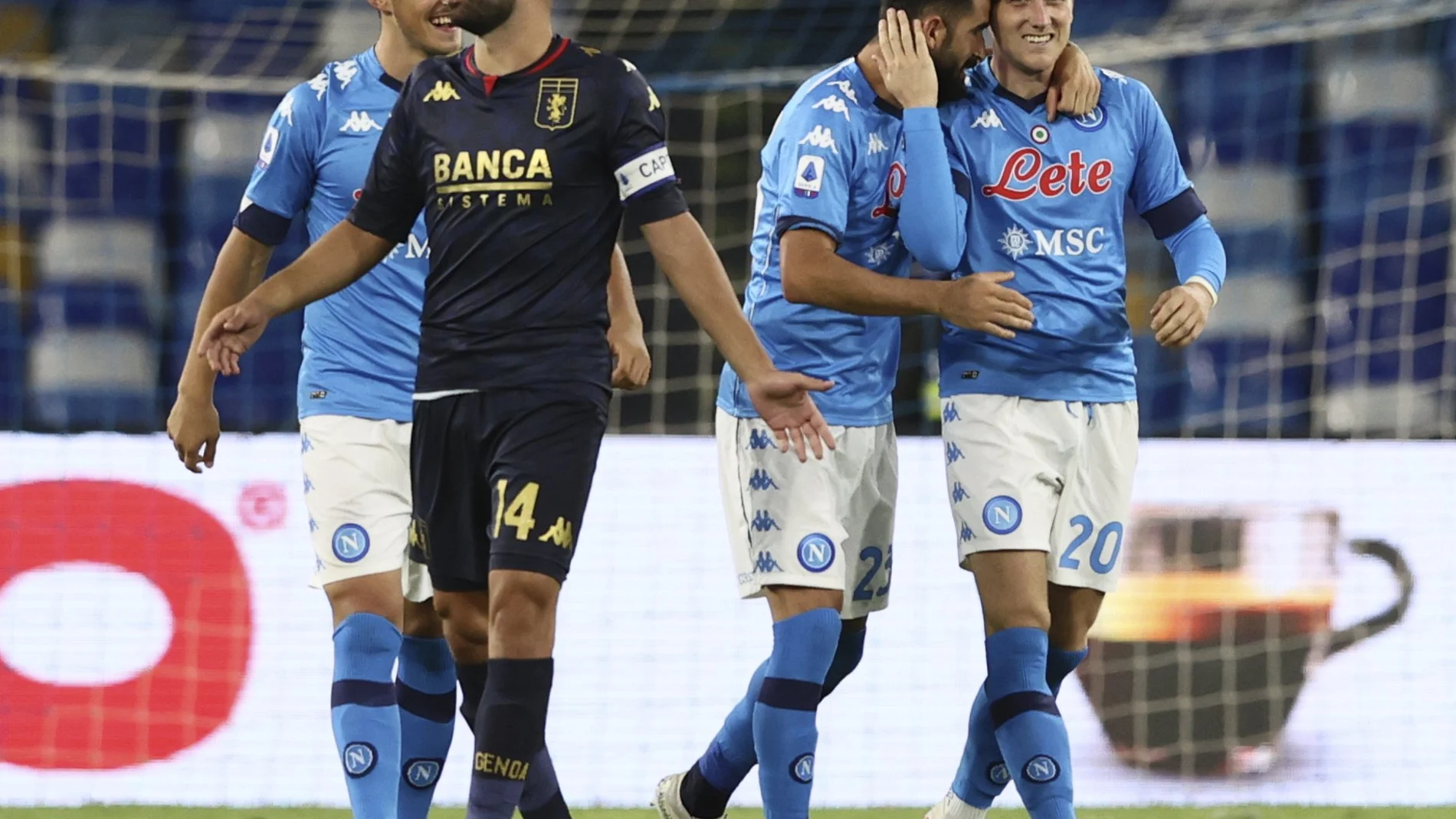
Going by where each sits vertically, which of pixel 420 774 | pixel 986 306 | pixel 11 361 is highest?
pixel 986 306

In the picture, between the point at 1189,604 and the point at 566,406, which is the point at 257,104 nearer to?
the point at 1189,604

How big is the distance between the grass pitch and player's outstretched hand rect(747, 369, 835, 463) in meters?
2.71

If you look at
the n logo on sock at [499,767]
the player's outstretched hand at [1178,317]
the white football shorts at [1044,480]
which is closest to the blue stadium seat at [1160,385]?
the white football shorts at [1044,480]

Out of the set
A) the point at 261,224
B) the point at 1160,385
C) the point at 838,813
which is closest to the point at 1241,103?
the point at 1160,385

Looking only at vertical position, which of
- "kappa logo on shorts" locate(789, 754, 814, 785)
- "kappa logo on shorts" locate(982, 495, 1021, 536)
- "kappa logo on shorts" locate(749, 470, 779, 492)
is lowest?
"kappa logo on shorts" locate(789, 754, 814, 785)

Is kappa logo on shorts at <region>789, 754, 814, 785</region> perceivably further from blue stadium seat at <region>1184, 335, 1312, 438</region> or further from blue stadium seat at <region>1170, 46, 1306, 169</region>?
blue stadium seat at <region>1170, 46, 1306, 169</region>

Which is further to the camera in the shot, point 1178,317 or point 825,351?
point 825,351

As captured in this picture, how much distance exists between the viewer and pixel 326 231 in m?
4.75

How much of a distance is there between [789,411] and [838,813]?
305 cm

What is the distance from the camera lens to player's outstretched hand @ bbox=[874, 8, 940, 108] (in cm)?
437

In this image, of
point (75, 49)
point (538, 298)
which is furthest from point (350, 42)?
point (538, 298)

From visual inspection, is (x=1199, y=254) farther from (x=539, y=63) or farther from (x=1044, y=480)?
(x=539, y=63)

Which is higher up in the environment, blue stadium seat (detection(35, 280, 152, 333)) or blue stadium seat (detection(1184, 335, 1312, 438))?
blue stadium seat (detection(35, 280, 152, 333))

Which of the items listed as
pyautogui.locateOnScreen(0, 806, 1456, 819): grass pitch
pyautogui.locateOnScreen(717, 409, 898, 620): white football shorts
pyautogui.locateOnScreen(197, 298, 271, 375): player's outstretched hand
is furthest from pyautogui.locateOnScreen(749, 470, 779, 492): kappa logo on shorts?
pyautogui.locateOnScreen(0, 806, 1456, 819): grass pitch
